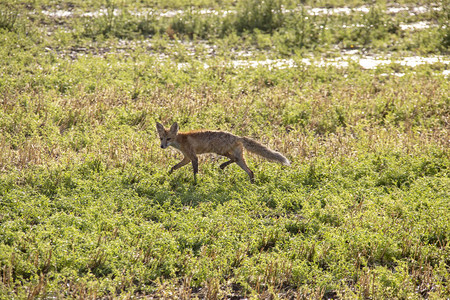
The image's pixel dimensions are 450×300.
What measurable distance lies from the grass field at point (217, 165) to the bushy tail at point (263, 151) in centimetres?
37

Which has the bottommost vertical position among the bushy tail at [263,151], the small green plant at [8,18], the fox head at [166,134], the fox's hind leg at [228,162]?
the fox's hind leg at [228,162]

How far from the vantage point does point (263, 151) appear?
9727 mm

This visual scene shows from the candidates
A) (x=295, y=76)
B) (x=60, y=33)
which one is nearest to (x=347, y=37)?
(x=295, y=76)

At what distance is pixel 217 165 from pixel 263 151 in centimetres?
120

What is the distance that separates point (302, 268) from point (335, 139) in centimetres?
527

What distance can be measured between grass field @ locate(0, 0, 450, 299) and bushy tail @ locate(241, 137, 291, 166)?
371mm

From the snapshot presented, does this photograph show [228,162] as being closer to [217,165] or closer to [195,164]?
A: [217,165]

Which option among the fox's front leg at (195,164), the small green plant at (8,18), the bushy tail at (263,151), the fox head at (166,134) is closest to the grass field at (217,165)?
the small green plant at (8,18)

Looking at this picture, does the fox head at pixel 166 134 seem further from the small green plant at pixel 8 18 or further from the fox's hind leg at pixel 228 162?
the small green plant at pixel 8 18

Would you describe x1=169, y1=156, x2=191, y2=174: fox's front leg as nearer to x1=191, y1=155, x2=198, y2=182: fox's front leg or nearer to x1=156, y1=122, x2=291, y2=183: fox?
x1=156, y1=122, x2=291, y2=183: fox

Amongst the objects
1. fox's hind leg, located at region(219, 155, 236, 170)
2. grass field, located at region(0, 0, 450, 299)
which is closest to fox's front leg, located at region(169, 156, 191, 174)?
grass field, located at region(0, 0, 450, 299)

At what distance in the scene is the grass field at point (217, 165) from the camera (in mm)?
6715

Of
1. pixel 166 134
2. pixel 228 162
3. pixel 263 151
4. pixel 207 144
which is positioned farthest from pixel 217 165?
pixel 166 134

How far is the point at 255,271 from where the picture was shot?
6750 millimetres
